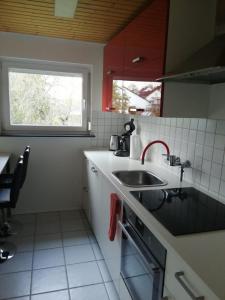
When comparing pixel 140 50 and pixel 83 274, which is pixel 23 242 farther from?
pixel 140 50

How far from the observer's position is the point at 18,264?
6.53 feet

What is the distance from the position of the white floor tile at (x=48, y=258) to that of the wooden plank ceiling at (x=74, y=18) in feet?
6.79

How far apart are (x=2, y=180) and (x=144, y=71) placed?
1.78m

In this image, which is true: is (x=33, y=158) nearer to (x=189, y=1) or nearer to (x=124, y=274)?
(x=124, y=274)

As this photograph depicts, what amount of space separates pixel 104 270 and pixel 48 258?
515 millimetres

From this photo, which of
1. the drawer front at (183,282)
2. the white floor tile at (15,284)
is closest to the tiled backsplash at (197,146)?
the drawer front at (183,282)

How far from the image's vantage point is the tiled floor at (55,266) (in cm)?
171

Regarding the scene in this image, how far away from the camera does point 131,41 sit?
193 centimetres

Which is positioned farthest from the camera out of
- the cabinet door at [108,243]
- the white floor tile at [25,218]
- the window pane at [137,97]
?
the white floor tile at [25,218]

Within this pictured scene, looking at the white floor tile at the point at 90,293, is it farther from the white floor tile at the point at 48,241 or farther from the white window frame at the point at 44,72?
the white window frame at the point at 44,72

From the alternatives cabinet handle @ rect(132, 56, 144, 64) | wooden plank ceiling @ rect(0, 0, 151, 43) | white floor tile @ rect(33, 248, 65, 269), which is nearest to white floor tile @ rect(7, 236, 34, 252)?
white floor tile @ rect(33, 248, 65, 269)

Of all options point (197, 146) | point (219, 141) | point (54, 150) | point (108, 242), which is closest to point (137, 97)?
point (197, 146)

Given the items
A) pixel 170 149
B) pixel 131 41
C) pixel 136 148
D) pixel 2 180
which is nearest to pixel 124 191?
pixel 170 149

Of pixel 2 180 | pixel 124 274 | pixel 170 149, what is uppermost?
pixel 170 149
